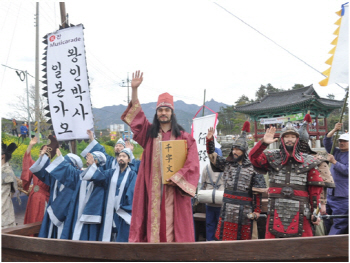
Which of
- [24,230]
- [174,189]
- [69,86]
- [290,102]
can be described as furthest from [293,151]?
[290,102]

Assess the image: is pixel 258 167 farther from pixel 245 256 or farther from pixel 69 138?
pixel 69 138

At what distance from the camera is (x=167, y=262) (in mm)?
2324

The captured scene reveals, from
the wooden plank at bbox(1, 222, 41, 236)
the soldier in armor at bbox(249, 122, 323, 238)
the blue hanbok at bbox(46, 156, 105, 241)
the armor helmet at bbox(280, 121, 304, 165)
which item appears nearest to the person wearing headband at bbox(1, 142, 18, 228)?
the wooden plank at bbox(1, 222, 41, 236)

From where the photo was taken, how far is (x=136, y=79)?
2.93 metres

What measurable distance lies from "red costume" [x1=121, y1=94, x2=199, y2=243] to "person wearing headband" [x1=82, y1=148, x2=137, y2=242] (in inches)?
37.7

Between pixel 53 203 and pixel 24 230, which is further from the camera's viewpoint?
pixel 53 203

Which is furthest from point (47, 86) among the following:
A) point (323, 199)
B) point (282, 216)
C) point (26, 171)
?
point (323, 199)

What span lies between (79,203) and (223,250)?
232 centimetres

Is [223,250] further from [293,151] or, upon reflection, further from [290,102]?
[290,102]

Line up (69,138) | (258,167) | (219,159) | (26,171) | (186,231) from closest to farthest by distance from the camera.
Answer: (186,231)
(258,167)
(219,159)
(69,138)
(26,171)

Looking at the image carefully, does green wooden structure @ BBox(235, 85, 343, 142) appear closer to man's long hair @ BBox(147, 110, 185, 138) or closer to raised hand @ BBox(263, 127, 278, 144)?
raised hand @ BBox(263, 127, 278, 144)

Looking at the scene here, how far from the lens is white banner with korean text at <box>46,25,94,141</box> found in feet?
13.4

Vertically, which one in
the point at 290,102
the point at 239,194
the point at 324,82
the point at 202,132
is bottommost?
the point at 239,194

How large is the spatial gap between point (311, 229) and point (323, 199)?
0.31m
